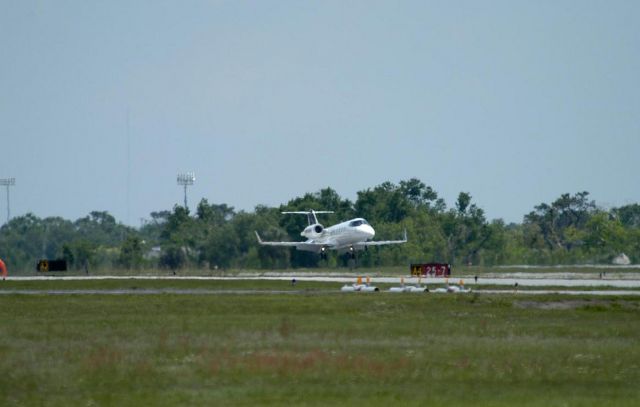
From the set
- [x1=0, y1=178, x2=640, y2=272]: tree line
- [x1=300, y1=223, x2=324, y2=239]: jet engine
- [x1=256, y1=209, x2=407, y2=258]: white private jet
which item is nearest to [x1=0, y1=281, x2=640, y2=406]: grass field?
[x1=256, y1=209, x2=407, y2=258]: white private jet

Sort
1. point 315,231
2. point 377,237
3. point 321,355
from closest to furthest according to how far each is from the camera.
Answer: point 321,355, point 315,231, point 377,237

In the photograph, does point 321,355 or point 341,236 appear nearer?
point 321,355

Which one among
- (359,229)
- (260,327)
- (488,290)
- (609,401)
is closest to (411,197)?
(359,229)

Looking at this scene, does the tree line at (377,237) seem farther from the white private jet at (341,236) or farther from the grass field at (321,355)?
the grass field at (321,355)

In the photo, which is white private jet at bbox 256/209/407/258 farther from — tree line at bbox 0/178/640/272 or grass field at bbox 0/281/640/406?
grass field at bbox 0/281/640/406

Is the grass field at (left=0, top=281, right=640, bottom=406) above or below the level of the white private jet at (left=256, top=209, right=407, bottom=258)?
below

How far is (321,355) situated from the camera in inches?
1270

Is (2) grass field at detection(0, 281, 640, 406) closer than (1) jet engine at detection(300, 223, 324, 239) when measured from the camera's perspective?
Yes

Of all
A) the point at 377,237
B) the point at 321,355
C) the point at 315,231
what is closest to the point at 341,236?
the point at 315,231

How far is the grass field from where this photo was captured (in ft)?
87.5

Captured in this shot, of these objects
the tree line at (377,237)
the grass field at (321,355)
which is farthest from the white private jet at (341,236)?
the grass field at (321,355)

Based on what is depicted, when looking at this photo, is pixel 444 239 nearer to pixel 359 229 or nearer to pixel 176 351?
pixel 359 229

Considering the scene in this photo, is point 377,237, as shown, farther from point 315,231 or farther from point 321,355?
point 321,355

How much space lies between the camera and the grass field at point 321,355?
2667cm
